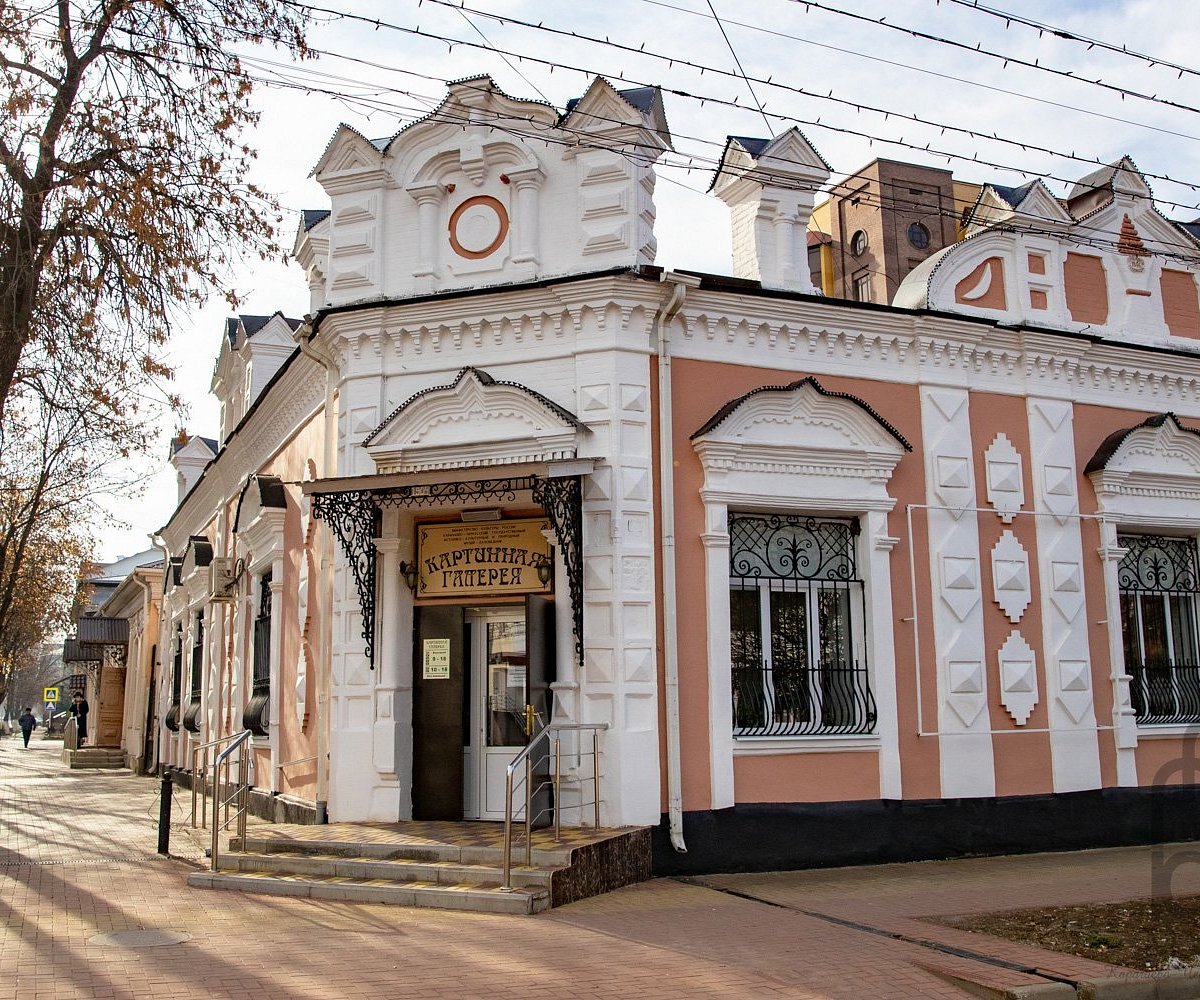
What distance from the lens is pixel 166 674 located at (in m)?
24.4

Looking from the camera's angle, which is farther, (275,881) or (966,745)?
(966,745)

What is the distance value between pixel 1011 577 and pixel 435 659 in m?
5.87

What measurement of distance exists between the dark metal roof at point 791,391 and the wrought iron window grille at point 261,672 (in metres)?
6.40

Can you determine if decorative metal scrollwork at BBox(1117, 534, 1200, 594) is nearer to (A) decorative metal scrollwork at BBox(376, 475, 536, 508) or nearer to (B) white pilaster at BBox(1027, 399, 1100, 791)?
(B) white pilaster at BBox(1027, 399, 1100, 791)

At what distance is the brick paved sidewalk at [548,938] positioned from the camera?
6508 millimetres

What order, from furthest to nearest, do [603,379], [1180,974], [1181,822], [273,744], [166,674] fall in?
1. [166,674]
2. [273,744]
3. [1181,822]
4. [603,379]
5. [1180,974]

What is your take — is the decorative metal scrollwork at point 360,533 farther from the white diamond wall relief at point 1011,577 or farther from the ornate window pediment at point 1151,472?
the ornate window pediment at point 1151,472

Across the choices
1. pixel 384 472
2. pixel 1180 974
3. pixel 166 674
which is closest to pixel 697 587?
pixel 384 472

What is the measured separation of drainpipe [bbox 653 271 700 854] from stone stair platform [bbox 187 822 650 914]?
446mm

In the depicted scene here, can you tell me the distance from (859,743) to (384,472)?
17.0 ft

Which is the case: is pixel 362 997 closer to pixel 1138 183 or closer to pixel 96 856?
pixel 96 856

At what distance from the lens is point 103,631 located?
111ft

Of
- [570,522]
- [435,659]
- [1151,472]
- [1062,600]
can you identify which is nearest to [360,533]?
[435,659]

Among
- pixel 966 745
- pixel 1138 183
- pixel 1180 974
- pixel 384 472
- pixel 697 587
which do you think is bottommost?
pixel 1180 974
